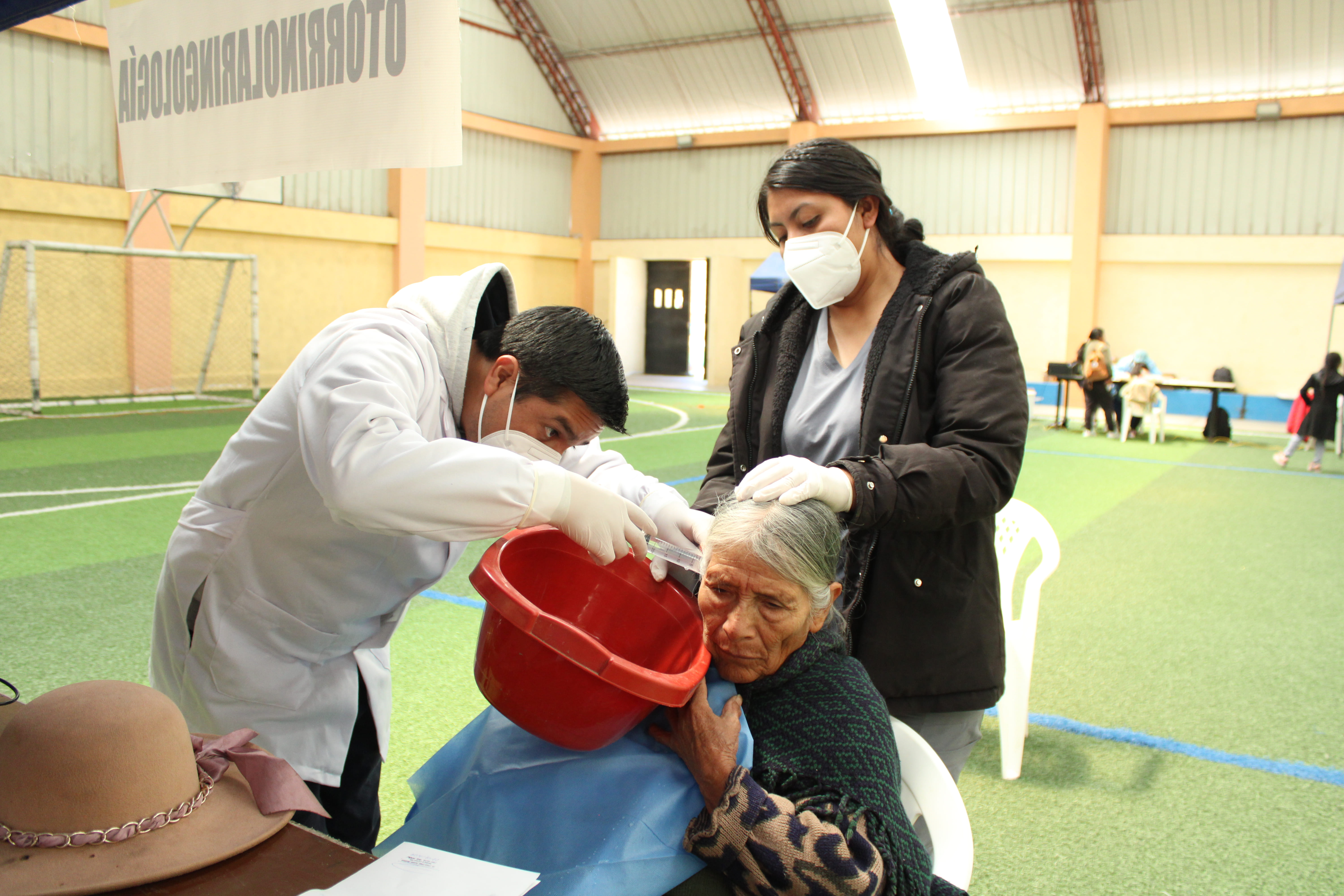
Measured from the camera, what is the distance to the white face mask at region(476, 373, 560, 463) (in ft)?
6.20

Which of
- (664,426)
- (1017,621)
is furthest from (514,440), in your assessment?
(664,426)

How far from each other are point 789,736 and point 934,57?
62.5 ft

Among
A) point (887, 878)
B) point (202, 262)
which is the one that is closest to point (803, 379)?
point (887, 878)

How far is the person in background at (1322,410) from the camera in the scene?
1192 centimetres

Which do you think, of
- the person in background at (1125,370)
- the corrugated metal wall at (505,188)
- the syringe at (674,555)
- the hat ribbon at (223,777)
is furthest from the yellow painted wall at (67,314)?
the person in background at (1125,370)

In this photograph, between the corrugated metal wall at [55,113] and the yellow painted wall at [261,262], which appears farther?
the yellow painted wall at [261,262]

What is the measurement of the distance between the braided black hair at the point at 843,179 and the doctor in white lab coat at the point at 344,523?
620 millimetres

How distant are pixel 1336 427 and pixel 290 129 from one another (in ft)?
52.3

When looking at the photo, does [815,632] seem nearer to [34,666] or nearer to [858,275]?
[858,275]

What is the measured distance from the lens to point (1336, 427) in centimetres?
1395

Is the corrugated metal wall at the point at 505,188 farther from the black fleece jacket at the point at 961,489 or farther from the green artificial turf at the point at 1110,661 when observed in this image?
the black fleece jacket at the point at 961,489

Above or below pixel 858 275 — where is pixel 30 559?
below

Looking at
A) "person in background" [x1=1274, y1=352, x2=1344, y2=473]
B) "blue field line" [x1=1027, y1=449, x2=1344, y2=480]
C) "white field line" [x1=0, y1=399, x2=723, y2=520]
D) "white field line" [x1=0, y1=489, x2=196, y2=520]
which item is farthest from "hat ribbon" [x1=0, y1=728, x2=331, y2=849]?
"person in background" [x1=1274, y1=352, x2=1344, y2=473]

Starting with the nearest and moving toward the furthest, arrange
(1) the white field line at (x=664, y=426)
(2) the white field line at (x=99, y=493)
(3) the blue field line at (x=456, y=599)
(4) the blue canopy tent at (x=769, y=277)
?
(3) the blue field line at (x=456, y=599), (2) the white field line at (x=99, y=493), (1) the white field line at (x=664, y=426), (4) the blue canopy tent at (x=769, y=277)
